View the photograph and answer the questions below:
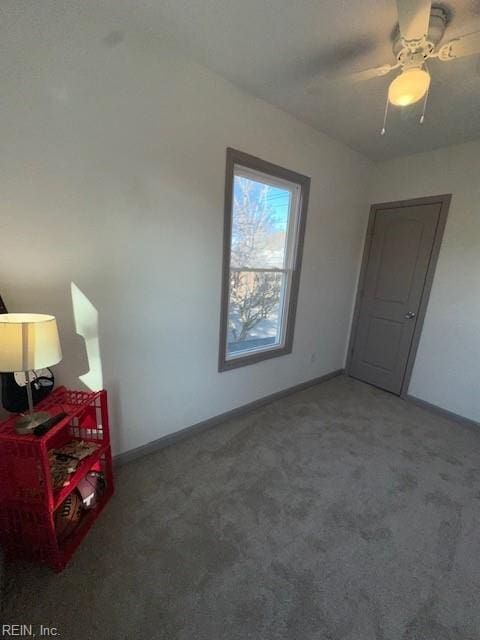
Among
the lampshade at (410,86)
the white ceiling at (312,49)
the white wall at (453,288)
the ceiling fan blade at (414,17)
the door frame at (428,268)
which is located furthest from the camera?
the door frame at (428,268)

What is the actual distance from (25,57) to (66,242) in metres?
0.82

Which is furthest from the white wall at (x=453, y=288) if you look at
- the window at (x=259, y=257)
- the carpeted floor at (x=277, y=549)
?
the window at (x=259, y=257)

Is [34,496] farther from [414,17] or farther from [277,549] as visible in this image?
[414,17]

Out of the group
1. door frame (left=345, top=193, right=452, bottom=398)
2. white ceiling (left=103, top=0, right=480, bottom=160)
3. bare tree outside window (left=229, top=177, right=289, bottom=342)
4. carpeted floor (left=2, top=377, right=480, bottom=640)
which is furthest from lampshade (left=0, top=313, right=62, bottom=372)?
door frame (left=345, top=193, right=452, bottom=398)

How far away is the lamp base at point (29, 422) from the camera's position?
3.78ft

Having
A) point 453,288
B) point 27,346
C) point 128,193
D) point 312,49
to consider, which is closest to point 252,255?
point 128,193

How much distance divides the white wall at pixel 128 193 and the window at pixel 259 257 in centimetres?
11

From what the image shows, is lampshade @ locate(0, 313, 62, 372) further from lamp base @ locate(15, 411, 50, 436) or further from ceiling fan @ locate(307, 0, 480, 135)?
ceiling fan @ locate(307, 0, 480, 135)

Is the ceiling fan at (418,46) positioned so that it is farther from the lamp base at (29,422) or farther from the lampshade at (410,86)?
the lamp base at (29,422)

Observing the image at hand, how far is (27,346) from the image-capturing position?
106cm

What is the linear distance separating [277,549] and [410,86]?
2.27 meters

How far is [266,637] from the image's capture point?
1.05 metres

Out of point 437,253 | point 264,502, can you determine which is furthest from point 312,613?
point 437,253

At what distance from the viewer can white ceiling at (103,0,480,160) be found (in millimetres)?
1271
